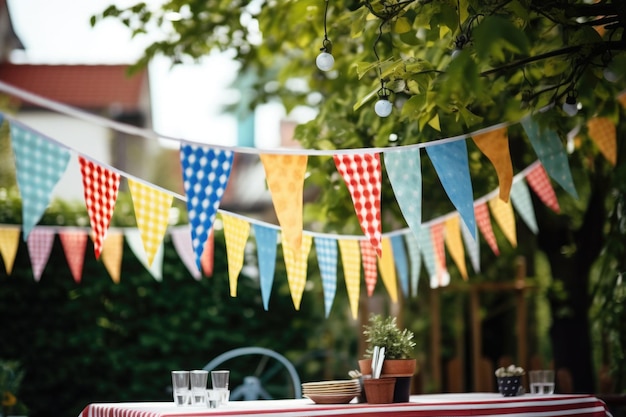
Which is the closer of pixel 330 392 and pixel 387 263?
pixel 330 392

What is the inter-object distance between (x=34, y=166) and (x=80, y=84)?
15.3 m

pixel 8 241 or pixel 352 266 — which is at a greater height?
pixel 8 241

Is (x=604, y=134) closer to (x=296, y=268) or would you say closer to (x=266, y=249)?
(x=296, y=268)

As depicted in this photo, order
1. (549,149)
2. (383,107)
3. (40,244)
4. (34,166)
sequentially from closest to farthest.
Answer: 1. (34,166)
2. (383,107)
3. (549,149)
4. (40,244)

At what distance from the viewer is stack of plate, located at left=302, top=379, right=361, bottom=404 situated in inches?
146

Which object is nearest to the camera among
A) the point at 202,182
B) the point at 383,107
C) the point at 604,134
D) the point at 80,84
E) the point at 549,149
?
the point at 202,182

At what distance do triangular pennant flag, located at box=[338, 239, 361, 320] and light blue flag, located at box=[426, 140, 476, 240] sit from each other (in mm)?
1304

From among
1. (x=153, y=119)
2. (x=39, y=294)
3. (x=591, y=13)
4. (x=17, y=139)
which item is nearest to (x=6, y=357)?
(x=39, y=294)

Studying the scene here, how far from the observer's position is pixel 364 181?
13.5 ft

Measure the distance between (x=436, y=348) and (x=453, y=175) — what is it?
392 cm

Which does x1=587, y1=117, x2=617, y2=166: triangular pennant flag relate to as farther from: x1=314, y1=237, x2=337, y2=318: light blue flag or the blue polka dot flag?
the blue polka dot flag

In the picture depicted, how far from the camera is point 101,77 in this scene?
18359 millimetres

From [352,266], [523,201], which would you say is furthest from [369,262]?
[523,201]

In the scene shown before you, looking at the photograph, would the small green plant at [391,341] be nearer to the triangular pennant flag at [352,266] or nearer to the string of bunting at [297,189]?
the string of bunting at [297,189]
